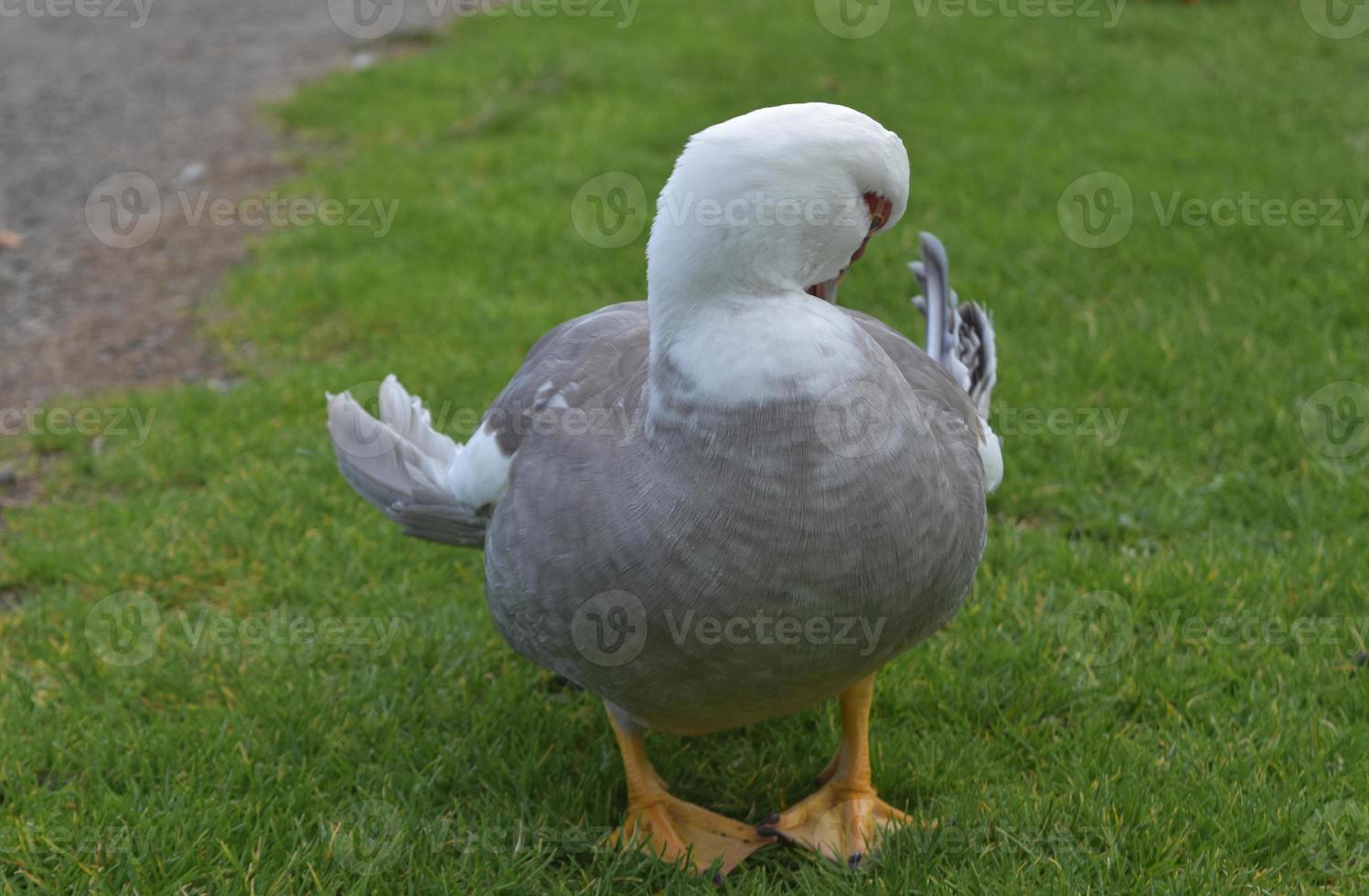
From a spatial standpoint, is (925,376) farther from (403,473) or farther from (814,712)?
(403,473)

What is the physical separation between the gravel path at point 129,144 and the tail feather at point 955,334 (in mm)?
3509

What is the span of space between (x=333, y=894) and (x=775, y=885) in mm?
1011

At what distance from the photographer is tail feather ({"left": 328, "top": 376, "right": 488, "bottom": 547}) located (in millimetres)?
3086

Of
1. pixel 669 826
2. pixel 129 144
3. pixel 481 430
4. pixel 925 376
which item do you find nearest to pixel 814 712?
pixel 669 826

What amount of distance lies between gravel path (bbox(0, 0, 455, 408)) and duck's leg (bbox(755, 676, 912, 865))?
3.74 metres

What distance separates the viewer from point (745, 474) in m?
2.21

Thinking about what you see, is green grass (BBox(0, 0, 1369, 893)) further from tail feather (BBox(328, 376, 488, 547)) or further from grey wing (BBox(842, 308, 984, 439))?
grey wing (BBox(842, 308, 984, 439))

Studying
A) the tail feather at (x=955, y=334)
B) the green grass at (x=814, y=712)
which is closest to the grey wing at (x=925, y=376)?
the tail feather at (x=955, y=334)

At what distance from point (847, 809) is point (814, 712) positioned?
48 centimetres

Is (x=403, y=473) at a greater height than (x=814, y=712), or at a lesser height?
greater

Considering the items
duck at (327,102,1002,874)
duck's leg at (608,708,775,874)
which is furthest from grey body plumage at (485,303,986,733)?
duck's leg at (608,708,775,874)

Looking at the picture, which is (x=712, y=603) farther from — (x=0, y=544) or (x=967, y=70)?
(x=967, y=70)

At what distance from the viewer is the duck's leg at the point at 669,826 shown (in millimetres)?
2916

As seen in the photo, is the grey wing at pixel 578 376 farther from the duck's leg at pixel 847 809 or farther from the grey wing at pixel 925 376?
the duck's leg at pixel 847 809
